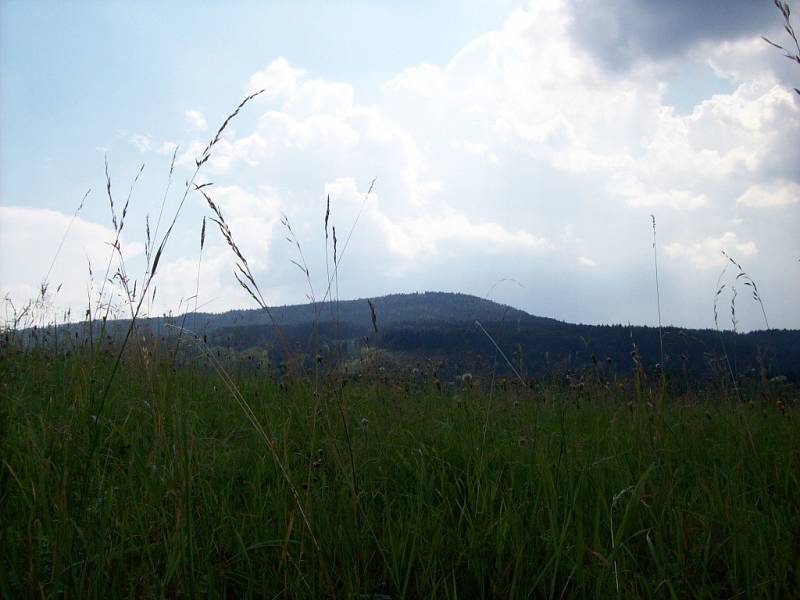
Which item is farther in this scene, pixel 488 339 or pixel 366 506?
pixel 488 339

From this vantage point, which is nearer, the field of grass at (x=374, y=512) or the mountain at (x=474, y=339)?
the field of grass at (x=374, y=512)

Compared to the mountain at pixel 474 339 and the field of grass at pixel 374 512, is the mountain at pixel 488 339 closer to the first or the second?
the mountain at pixel 474 339

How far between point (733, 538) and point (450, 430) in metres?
1.61

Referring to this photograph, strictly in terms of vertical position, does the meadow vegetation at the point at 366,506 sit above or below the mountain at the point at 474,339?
below

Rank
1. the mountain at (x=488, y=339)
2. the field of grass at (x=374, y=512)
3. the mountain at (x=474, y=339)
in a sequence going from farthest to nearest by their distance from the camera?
the mountain at (x=488, y=339), the mountain at (x=474, y=339), the field of grass at (x=374, y=512)

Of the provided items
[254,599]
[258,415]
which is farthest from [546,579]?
[258,415]

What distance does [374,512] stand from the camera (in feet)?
7.45

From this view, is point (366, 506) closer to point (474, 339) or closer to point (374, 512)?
point (374, 512)

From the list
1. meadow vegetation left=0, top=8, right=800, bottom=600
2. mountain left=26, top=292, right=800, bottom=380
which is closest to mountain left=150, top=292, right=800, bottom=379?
mountain left=26, top=292, right=800, bottom=380

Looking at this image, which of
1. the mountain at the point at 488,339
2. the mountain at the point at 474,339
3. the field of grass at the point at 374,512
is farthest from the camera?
the mountain at the point at 488,339

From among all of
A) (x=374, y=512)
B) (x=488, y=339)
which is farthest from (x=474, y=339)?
(x=374, y=512)

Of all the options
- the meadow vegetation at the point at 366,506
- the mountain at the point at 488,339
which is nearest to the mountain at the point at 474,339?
the mountain at the point at 488,339

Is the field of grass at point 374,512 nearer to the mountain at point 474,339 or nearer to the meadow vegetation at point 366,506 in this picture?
the meadow vegetation at point 366,506

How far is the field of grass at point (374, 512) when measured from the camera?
1.64m
